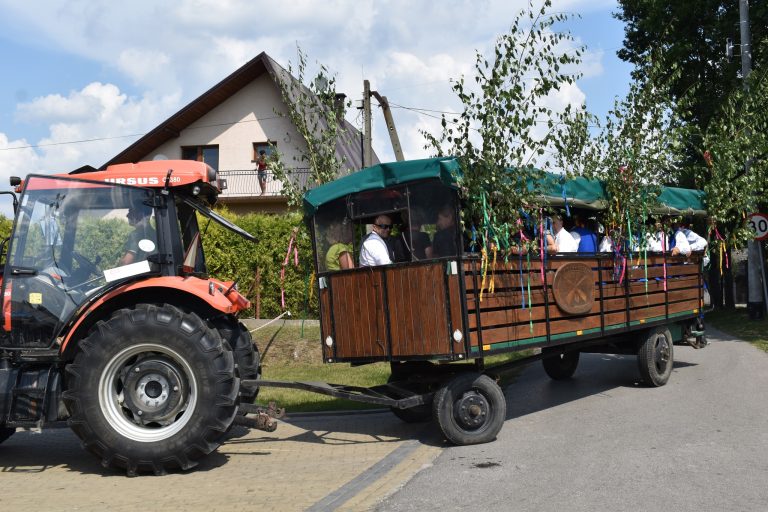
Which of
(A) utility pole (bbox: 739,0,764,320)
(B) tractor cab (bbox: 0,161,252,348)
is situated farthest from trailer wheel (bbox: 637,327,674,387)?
(A) utility pole (bbox: 739,0,764,320)

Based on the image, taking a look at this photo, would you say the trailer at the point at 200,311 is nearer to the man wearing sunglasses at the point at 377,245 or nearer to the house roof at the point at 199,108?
the man wearing sunglasses at the point at 377,245

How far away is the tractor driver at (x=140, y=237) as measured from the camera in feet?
22.8

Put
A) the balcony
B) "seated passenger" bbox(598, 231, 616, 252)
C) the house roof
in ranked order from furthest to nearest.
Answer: the balcony → the house roof → "seated passenger" bbox(598, 231, 616, 252)

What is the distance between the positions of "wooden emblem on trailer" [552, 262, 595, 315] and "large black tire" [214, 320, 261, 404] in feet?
10.3

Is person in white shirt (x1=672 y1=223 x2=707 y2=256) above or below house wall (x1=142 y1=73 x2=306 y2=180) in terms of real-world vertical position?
below

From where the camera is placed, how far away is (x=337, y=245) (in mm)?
8336

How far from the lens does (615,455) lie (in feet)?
22.3

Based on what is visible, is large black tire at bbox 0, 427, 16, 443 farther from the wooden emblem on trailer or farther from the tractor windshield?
the wooden emblem on trailer

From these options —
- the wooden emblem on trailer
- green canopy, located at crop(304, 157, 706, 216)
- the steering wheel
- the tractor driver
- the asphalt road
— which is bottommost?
the asphalt road

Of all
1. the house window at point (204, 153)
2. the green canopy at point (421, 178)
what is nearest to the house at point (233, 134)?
the house window at point (204, 153)

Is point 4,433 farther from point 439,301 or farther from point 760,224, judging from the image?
point 760,224

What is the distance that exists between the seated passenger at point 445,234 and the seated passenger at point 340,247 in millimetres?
1215

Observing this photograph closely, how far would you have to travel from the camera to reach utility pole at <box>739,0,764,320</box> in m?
19.9

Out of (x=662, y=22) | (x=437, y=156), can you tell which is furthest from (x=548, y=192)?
(x=662, y=22)
